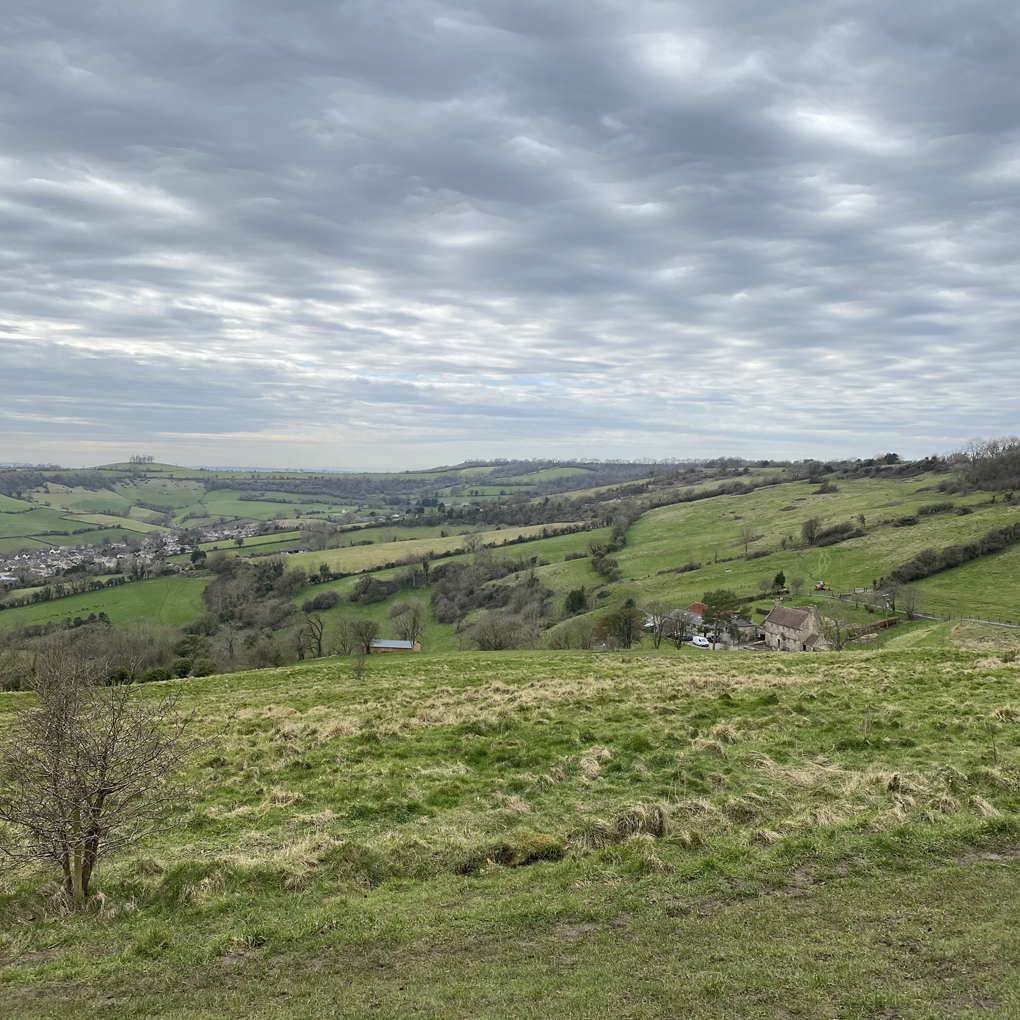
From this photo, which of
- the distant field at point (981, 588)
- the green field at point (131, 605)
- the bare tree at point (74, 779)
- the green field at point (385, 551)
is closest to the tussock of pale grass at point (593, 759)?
the bare tree at point (74, 779)

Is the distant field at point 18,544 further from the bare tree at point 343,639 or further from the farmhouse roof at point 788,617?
the farmhouse roof at point 788,617

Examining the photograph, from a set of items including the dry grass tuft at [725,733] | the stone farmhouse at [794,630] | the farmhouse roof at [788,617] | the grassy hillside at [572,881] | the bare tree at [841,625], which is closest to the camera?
the grassy hillside at [572,881]

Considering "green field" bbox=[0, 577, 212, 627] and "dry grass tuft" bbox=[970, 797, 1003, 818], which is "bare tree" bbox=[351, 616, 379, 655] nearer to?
"dry grass tuft" bbox=[970, 797, 1003, 818]

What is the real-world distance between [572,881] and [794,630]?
70.7m

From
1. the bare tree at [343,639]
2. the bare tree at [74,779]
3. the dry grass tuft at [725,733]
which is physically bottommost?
the bare tree at [343,639]

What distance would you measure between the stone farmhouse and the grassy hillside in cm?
5375

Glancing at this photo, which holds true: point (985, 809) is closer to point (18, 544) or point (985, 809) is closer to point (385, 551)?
point (385, 551)

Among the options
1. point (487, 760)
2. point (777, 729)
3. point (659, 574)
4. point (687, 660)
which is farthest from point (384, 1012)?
point (659, 574)

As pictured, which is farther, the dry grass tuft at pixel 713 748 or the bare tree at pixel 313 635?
the bare tree at pixel 313 635

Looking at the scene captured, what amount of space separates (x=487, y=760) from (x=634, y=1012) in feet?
33.3

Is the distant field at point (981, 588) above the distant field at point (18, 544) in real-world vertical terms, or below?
above

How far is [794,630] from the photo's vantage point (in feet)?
235

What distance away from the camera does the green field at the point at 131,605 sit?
103938 millimetres

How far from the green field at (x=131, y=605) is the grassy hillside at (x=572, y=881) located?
338ft
